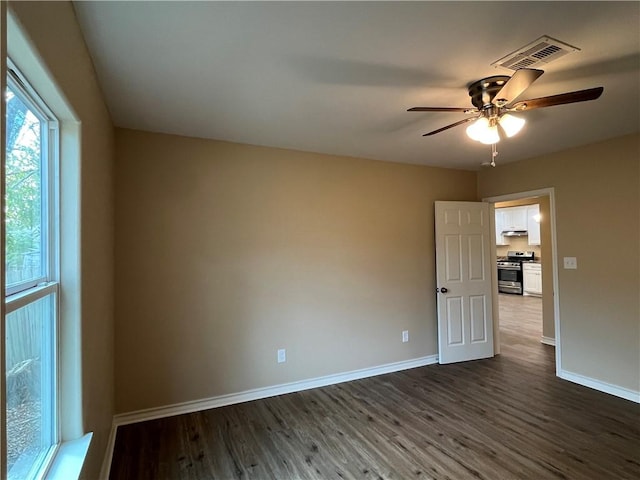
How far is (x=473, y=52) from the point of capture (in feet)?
5.84

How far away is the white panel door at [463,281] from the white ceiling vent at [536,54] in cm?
239

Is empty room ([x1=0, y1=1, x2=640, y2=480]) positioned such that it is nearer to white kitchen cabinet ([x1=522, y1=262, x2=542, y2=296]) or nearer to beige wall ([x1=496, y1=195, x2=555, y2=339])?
beige wall ([x1=496, y1=195, x2=555, y2=339])

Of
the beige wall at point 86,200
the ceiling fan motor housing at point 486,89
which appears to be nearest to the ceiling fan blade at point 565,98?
the ceiling fan motor housing at point 486,89

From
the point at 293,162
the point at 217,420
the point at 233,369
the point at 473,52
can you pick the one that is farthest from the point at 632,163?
the point at 217,420

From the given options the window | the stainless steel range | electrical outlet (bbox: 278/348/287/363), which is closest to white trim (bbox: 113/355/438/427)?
electrical outlet (bbox: 278/348/287/363)

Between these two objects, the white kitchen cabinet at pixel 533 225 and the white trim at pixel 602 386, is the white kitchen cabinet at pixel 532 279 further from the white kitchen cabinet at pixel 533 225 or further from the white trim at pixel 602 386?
the white trim at pixel 602 386

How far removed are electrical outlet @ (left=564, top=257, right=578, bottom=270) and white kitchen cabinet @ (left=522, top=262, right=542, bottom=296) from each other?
5.54 metres

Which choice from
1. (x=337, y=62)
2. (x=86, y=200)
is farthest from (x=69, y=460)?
(x=337, y=62)

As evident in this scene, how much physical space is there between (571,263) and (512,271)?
6006 millimetres

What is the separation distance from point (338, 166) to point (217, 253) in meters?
1.58

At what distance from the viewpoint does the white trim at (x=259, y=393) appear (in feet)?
9.34

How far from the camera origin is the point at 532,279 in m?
8.59

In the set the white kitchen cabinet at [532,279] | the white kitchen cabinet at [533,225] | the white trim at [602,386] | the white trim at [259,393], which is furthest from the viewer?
the white kitchen cabinet at [533,225]

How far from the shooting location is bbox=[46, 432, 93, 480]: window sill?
4.41 feet
